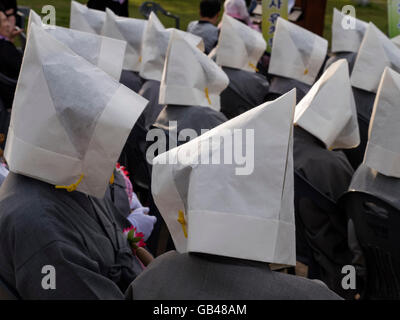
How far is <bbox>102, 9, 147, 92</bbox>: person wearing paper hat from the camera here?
5.20 meters

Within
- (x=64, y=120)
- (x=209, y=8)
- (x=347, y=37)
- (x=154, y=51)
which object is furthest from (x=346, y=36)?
(x=64, y=120)

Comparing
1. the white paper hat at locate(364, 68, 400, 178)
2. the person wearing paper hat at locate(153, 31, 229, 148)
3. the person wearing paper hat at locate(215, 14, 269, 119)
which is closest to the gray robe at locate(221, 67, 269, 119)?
the person wearing paper hat at locate(215, 14, 269, 119)

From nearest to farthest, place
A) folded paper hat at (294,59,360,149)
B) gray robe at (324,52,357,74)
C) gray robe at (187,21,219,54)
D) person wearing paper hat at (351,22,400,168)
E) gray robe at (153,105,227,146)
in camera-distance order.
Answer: folded paper hat at (294,59,360,149) < gray robe at (153,105,227,146) < person wearing paper hat at (351,22,400,168) < gray robe at (324,52,357,74) < gray robe at (187,21,219,54)

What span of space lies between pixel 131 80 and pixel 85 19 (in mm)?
813

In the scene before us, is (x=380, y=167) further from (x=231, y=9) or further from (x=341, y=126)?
(x=231, y=9)

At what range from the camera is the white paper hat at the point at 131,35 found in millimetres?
5242

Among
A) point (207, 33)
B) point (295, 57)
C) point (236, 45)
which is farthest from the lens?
point (207, 33)

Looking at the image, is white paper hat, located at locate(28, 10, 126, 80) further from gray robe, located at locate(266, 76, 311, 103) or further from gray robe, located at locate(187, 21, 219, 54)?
gray robe, located at locate(187, 21, 219, 54)

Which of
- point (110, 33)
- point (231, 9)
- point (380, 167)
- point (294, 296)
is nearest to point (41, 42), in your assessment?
point (294, 296)

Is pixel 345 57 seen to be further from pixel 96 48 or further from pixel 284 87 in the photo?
pixel 96 48

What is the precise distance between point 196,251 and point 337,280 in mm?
1617

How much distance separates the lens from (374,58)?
172 inches

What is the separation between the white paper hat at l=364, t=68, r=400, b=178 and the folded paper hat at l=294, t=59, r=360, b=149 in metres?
0.50

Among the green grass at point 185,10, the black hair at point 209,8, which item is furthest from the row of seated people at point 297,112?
the green grass at point 185,10
